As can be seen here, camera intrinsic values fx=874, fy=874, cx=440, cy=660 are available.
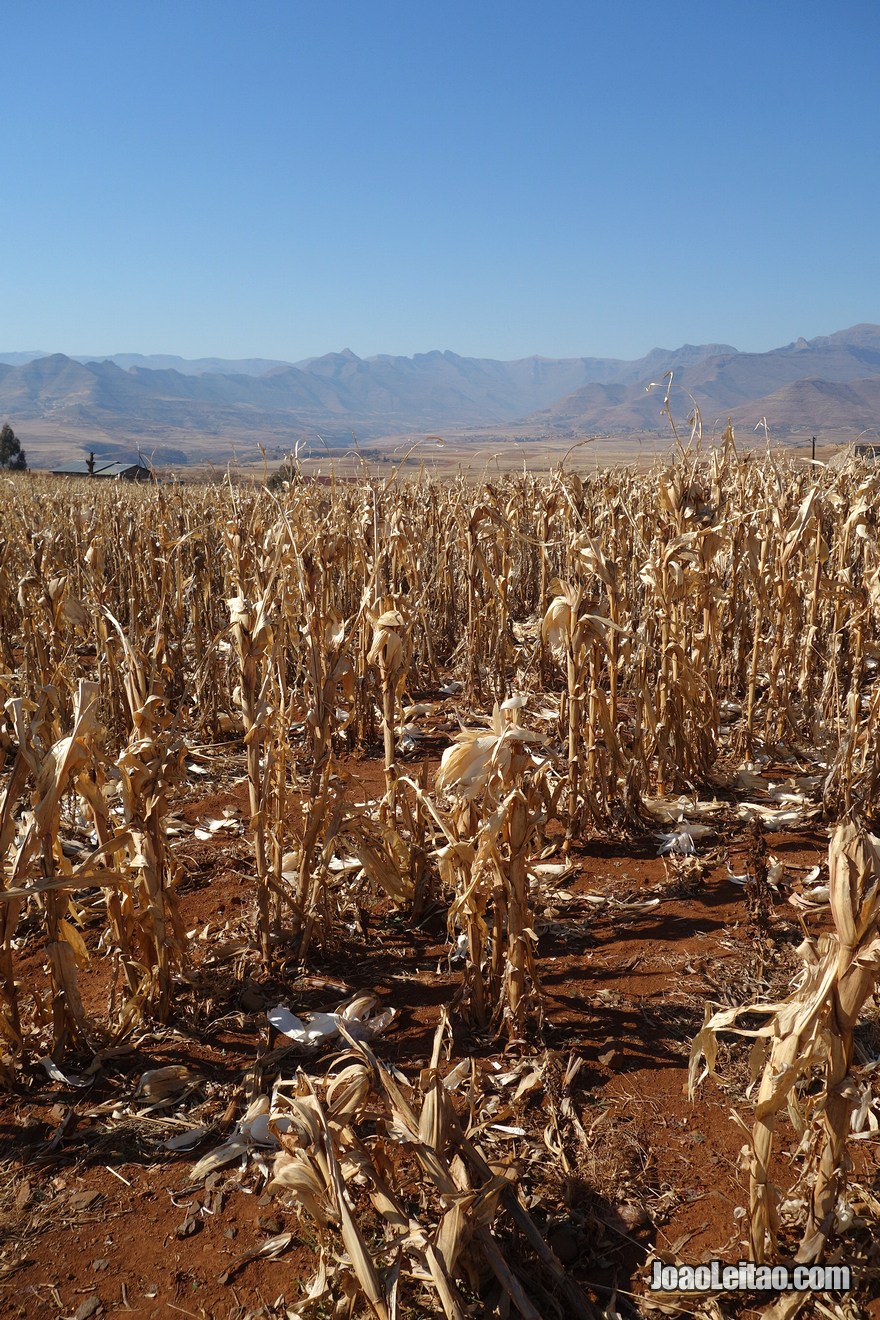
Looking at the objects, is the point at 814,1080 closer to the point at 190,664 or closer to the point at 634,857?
the point at 634,857

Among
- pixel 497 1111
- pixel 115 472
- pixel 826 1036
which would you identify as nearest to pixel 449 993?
pixel 497 1111

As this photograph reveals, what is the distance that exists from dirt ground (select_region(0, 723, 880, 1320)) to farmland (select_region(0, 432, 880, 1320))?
10 mm

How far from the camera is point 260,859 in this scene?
305 cm

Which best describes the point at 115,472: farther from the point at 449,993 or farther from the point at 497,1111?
the point at 497,1111

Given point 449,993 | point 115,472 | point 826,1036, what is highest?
Result: point 115,472

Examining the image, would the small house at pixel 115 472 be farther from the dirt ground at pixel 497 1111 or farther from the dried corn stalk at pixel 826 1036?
the dried corn stalk at pixel 826 1036

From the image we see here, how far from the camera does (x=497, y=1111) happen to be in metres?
2.47

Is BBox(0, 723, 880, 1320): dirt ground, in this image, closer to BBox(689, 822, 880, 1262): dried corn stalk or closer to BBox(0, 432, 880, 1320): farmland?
BBox(0, 432, 880, 1320): farmland

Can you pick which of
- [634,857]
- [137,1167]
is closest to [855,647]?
[634,857]

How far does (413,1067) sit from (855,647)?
12.4 ft

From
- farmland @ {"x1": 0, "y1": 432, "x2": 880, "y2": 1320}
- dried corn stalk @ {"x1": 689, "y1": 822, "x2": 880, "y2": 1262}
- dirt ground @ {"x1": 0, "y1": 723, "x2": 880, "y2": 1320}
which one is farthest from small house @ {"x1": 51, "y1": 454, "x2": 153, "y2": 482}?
dried corn stalk @ {"x1": 689, "y1": 822, "x2": 880, "y2": 1262}

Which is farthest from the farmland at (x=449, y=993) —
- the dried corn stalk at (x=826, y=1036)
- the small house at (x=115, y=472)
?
the small house at (x=115, y=472)

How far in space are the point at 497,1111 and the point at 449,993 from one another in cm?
64

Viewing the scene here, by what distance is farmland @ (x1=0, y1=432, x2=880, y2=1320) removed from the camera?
188 centimetres
